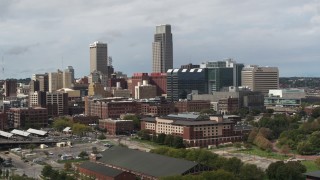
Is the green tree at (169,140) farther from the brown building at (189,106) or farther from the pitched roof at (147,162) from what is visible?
the brown building at (189,106)

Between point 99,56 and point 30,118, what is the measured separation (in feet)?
343

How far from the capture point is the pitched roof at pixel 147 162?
40.8m

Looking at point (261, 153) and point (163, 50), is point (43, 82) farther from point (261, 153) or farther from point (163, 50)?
point (261, 153)

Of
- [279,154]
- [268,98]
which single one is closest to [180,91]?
[268,98]

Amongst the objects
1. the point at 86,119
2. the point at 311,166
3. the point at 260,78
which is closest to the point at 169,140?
the point at 311,166

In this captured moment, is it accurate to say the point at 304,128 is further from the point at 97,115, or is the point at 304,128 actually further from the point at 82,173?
the point at 97,115

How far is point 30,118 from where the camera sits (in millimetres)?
90625

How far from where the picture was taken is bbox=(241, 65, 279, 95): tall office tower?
14250 centimetres

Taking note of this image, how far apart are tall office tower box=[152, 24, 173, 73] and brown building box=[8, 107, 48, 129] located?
92559 millimetres

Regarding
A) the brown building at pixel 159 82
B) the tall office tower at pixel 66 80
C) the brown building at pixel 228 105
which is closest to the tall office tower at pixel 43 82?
the tall office tower at pixel 66 80

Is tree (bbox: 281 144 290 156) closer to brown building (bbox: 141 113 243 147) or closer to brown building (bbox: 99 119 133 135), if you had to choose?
brown building (bbox: 141 113 243 147)

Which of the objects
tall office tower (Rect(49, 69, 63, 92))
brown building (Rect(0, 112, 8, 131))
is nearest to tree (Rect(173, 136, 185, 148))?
brown building (Rect(0, 112, 8, 131))

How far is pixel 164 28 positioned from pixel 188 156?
457 ft

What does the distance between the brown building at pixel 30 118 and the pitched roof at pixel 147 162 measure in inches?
1667
